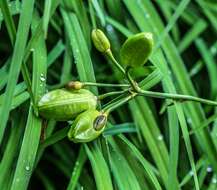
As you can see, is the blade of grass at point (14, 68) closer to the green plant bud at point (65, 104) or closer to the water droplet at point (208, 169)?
the green plant bud at point (65, 104)

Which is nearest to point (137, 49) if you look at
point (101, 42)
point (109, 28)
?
point (101, 42)

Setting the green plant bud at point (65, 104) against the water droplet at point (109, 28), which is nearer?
the green plant bud at point (65, 104)

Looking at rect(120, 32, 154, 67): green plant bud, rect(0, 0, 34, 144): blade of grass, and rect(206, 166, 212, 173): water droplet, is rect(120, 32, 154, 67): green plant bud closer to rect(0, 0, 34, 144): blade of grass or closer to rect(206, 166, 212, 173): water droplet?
rect(0, 0, 34, 144): blade of grass

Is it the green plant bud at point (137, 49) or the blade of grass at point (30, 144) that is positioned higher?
the green plant bud at point (137, 49)

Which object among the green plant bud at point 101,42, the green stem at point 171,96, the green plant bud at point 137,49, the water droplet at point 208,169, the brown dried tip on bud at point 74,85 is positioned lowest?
the water droplet at point 208,169

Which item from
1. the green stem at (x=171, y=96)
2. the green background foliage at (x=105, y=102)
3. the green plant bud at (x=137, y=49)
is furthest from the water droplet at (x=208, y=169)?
the green plant bud at (x=137, y=49)

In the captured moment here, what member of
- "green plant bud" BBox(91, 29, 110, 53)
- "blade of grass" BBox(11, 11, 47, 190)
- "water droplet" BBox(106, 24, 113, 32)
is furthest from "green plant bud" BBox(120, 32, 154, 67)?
"water droplet" BBox(106, 24, 113, 32)
